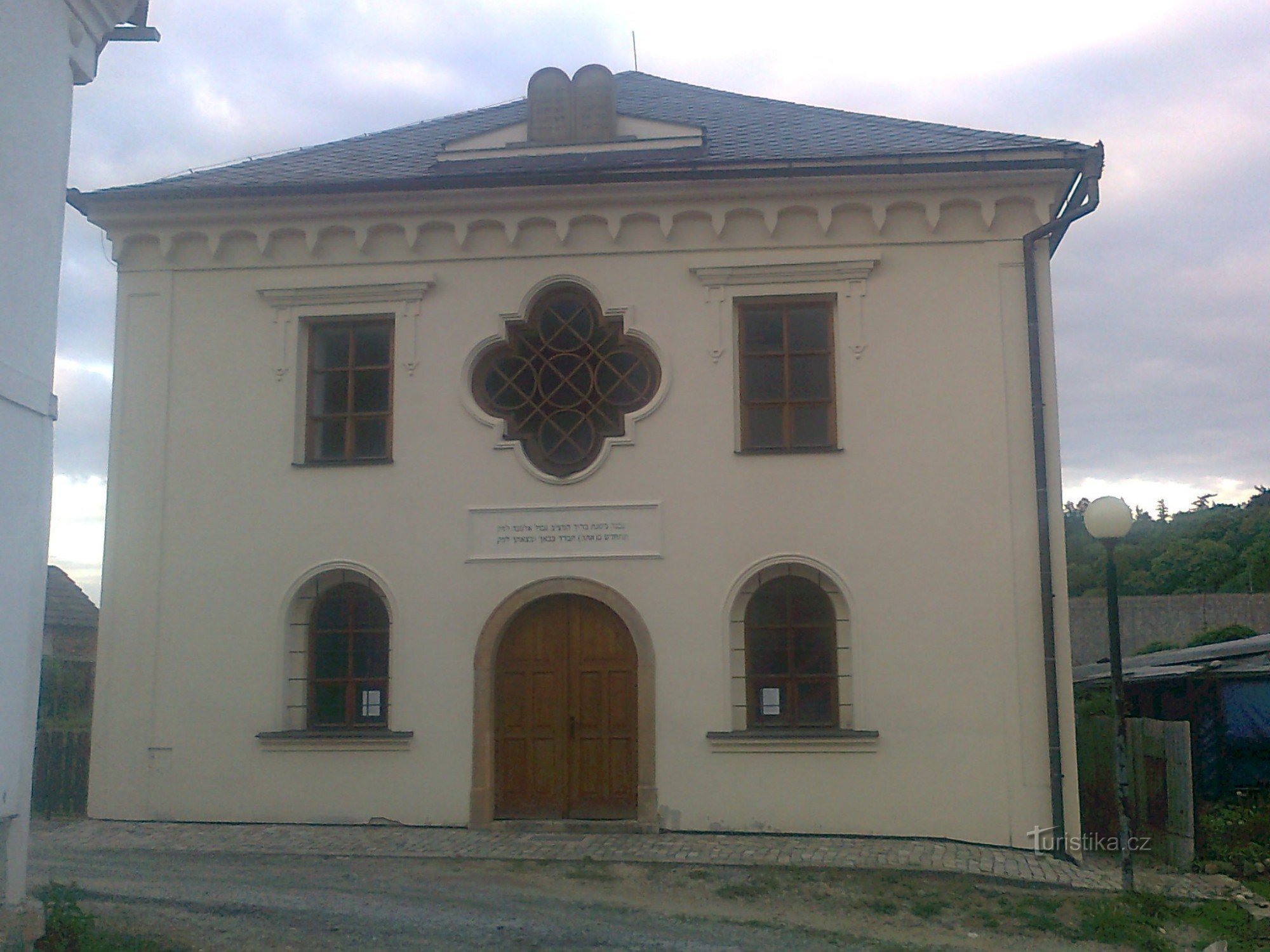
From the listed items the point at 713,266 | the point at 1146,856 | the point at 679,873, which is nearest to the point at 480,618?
the point at 679,873

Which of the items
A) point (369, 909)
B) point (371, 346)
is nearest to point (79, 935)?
point (369, 909)

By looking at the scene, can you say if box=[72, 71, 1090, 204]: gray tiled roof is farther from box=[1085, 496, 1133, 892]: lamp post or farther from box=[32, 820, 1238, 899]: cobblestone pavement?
box=[32, 820, 1238, 899]: cobblestone pavement

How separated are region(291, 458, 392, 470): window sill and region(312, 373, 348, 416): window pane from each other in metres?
0.56

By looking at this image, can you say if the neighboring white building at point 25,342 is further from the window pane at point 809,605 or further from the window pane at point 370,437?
the window pane at point 809,605

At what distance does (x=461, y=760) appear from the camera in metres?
11.4

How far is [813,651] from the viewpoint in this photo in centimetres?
1144

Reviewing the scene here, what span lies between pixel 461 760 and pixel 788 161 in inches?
264

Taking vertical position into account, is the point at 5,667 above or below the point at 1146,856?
above

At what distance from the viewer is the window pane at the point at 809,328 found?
11844 millimetres

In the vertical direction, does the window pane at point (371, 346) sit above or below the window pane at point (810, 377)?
above

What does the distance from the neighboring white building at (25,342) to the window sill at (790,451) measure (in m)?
6.30

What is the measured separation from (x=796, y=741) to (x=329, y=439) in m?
5.73

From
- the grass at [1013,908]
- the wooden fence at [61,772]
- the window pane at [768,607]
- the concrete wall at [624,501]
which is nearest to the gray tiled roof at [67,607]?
the wooden fence at [61,772]

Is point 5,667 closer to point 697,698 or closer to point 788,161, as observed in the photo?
point 697,698
